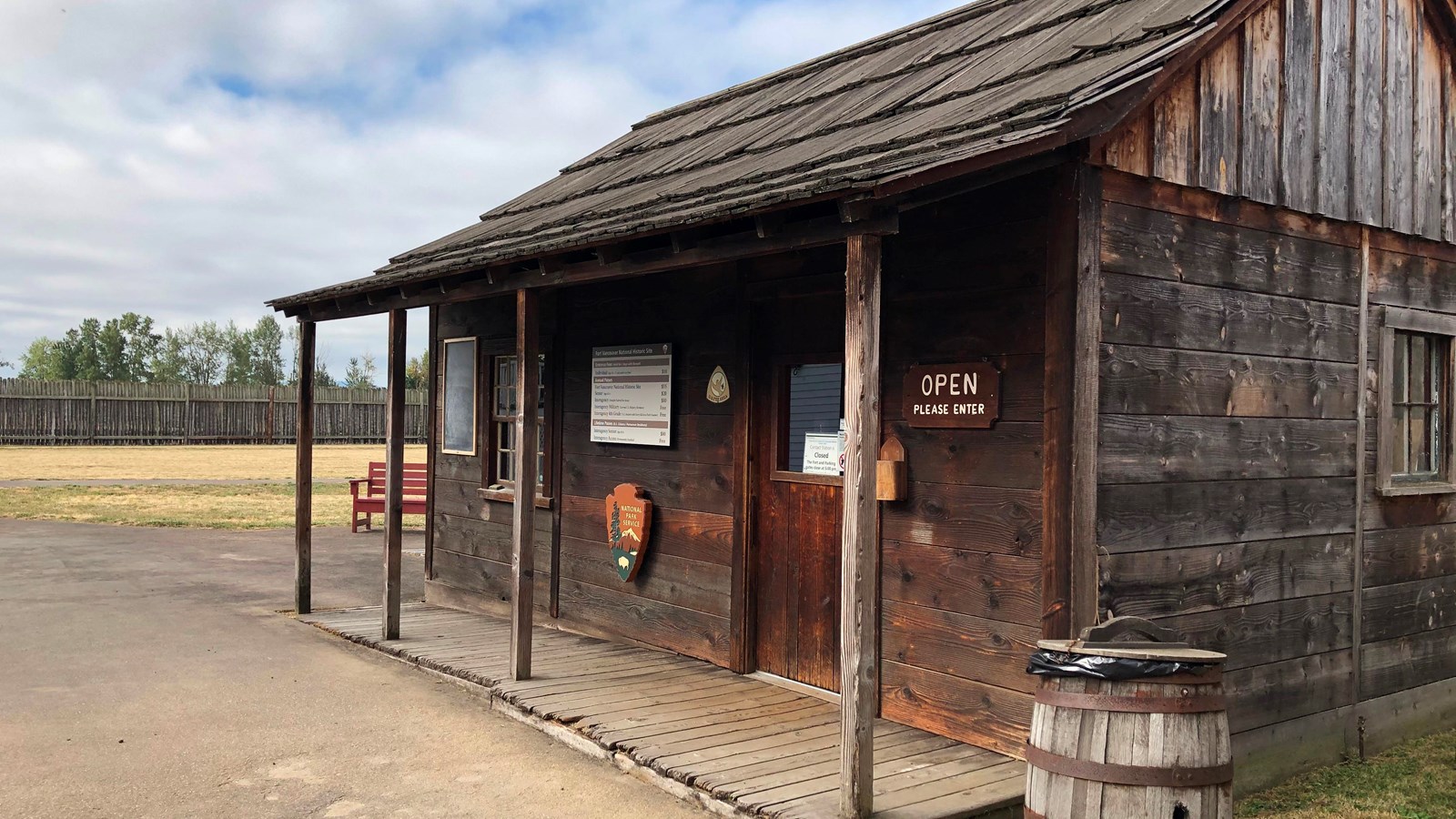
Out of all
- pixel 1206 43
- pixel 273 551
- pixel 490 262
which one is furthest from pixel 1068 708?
pixel 273 551

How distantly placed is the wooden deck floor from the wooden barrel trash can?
0.96 meters

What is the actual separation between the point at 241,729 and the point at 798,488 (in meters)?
3.45

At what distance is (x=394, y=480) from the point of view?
→ 8695 millimetres

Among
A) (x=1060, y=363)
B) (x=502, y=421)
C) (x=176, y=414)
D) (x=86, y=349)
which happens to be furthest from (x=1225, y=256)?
(x=86, y=349)

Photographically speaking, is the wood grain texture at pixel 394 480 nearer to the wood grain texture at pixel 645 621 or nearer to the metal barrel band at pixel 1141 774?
the wood grain texture at pixel 645 621

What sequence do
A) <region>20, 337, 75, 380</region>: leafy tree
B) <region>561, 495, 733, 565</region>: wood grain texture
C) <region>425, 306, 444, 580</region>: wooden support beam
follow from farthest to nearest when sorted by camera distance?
<region>20, 337, 75, 380</region>: leafy tree
<region>425, 306, 444, 580</region>: wooden support beam
<region>561, 495, 733, 565</region>: wood grain texture

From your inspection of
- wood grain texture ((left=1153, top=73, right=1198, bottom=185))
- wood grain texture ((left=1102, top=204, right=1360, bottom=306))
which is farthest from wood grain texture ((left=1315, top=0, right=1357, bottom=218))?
wood grain texture ((left=1153, top=73, right=1198, bottom=185))

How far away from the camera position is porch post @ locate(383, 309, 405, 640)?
862cm

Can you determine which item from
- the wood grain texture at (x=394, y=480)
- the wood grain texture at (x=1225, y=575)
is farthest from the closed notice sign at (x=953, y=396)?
the wood grain texture at (x=394, y=480)

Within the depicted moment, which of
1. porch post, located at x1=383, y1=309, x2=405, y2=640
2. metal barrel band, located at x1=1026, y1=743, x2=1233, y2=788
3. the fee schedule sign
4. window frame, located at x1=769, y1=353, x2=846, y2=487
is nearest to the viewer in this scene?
metal barrel band, located at x1=1026, y1=743, x2=1233, y2=788

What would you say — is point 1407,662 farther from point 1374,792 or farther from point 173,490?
point 173,490

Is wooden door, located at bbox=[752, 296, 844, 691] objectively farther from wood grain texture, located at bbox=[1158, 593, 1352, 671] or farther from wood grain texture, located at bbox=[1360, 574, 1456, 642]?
wood grain texture, located at bbox=[1360, 574, 1456, 642]

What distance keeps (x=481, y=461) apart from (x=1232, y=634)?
6.42 metres

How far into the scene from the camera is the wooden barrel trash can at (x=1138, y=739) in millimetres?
3730
